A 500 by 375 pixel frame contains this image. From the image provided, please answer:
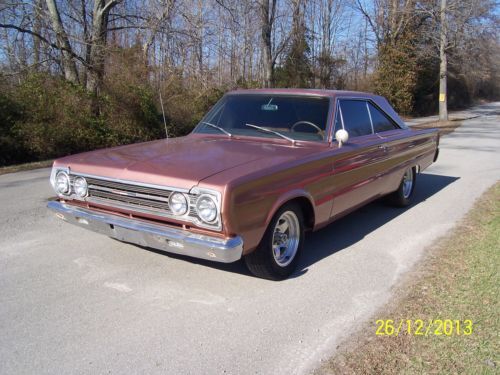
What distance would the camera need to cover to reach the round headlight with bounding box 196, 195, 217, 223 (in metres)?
3.27

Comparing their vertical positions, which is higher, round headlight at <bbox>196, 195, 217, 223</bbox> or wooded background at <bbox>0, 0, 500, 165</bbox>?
wooded background at <bbox>0, 0, 500, 165</bbox>

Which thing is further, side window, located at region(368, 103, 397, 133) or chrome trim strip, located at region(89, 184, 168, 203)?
side window, located at region(368, 103, 397, 133)

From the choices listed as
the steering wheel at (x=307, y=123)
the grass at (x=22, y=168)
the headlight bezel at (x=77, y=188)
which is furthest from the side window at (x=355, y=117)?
the grass at (x=22, y=168)

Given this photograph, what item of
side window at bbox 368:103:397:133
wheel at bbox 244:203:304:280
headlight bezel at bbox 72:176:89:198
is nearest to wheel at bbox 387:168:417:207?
side window at bbox 368:103:397:133

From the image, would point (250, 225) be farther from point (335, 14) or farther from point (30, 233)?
point (335, 14)

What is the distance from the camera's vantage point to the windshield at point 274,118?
15.4ft

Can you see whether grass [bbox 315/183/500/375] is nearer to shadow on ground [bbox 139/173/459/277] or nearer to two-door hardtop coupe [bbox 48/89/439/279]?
shadow on ground [bbox 139/173/459/277]

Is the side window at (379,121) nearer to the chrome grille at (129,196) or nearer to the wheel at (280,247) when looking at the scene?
the wheel at (280,247)

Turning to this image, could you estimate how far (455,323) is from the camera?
325 centimetres

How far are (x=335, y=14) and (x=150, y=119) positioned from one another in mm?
26089


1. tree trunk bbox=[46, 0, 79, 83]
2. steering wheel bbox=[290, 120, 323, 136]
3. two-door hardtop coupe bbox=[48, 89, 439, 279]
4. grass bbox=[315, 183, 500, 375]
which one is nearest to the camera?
grass bbox=[315, 183, 500, 375]

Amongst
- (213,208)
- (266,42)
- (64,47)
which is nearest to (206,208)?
(213,208)

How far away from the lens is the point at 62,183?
4.19 m

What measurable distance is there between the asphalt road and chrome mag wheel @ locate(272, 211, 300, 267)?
0.74 ft
